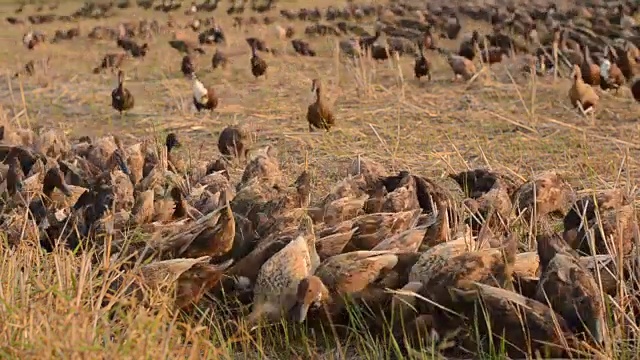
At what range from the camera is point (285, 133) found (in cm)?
857

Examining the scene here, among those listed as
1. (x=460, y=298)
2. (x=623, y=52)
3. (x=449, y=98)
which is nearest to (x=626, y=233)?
(x=460, y=298)

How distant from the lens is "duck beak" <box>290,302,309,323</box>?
342 cm

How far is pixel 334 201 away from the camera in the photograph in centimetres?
457

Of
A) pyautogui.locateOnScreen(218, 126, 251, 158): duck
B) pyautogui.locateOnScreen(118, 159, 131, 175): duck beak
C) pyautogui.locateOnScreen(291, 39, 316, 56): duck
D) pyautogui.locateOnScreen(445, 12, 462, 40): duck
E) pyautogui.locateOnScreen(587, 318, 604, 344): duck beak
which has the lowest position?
pyautogui.locateOnScreen(445, 12, 462, 40): duck

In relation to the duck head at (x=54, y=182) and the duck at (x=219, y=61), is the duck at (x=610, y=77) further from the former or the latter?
the duck head at (x=54, y=182)

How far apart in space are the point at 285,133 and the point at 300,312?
17.2ft

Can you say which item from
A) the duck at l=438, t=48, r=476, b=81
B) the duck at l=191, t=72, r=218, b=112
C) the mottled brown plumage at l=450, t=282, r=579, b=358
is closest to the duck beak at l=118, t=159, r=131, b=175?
the mottled brown plumage at l=450, t=282, r=579, b=358

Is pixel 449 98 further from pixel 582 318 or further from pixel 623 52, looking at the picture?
pixel 582 318

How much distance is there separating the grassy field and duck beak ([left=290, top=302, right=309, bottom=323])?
11cm

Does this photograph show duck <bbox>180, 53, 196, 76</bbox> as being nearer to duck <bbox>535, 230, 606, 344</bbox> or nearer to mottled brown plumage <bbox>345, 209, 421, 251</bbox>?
mottled brown plumage <bbox>345, 209, 421, 251</bbox>

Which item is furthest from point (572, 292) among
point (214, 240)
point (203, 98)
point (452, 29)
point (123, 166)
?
point (452, 29)

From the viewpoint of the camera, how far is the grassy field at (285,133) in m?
2.94

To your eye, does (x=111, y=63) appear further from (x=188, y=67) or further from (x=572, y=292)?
(x=572, y=292)

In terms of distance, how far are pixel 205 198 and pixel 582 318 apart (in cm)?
241
